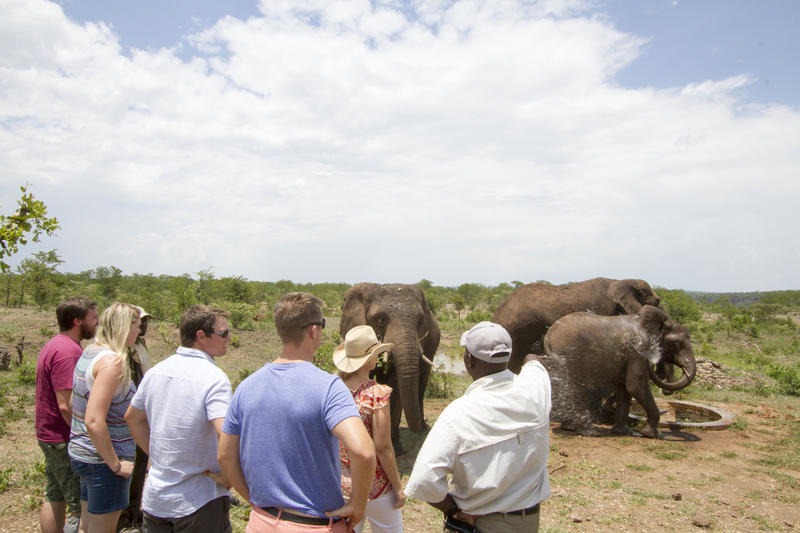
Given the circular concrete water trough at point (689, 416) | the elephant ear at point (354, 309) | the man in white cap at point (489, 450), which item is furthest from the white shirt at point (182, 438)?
the circular concrete water trough at point (689, 416)

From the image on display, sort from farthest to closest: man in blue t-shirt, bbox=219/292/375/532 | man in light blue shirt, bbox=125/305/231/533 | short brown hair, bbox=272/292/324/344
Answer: man in light blue shirt, bbox=125/305/231/533, short brown hair, bbox=272/292/324/344, man in blue t-shirt, bbox=219/292/375/532

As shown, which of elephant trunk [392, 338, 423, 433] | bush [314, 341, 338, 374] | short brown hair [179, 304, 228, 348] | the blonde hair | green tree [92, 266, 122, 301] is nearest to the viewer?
short brown hair [179, 304, 228, 348]

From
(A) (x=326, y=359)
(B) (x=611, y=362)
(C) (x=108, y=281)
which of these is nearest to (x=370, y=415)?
(B) (x=611, y=362)

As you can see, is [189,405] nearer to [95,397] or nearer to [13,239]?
[95,397]

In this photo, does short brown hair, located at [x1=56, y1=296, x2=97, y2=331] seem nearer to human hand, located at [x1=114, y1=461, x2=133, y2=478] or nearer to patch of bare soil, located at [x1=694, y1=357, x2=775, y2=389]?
human hand, located at [x1=114, y1=461, x2=133, y2=478]

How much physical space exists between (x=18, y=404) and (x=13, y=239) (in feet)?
19.1

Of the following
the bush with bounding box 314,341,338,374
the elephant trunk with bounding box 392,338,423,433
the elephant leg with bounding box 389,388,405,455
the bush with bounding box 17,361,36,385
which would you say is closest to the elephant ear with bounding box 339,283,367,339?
the elephant trunk with bounding box 392,338,423,433

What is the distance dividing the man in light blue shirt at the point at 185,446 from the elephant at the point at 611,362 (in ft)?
23.1

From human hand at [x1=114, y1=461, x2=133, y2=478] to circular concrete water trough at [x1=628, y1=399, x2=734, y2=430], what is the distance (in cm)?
852

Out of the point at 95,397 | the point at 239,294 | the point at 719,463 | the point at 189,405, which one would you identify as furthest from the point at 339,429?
the point at 239,294

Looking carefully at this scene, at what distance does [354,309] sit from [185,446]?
5.11 metres

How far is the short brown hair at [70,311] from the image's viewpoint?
4.04 m

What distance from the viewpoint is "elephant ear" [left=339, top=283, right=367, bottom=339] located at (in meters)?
7.87

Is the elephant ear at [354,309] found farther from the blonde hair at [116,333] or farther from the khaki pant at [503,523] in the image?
the khaki pant at [503,523]
